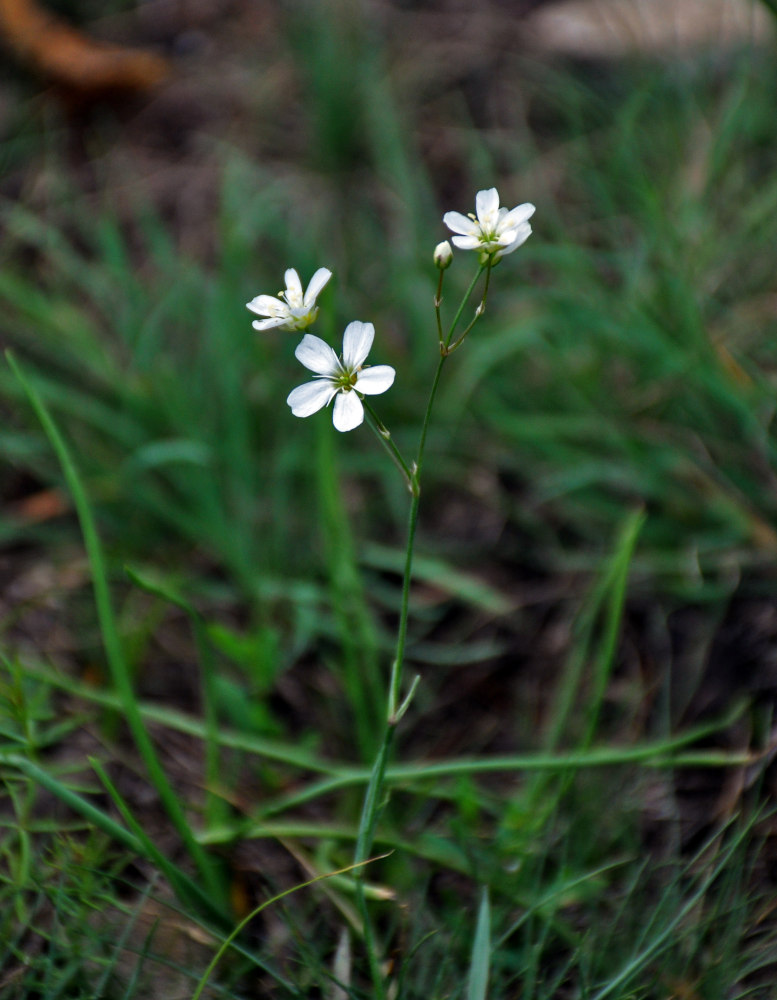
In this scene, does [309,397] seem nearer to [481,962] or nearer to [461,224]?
[461,224]

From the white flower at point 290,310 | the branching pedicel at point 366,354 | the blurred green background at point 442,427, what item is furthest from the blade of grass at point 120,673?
the white flower at point 290,310

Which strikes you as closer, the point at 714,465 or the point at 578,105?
the point at 714,465

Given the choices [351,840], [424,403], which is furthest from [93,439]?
[351,840]

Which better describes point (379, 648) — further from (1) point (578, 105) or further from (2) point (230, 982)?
(1) point (578, 105)

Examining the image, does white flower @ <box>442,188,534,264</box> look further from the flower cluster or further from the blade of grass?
the blade of grass

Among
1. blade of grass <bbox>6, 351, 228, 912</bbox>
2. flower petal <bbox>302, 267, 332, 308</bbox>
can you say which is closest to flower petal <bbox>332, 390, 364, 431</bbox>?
flower petal <bbox>302, 267, 332, 308</bbox>

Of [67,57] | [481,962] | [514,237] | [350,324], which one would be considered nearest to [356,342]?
[350,324]

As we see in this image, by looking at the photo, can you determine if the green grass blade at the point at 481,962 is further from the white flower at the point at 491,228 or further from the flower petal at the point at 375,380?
the white flower at the point at 491,228
